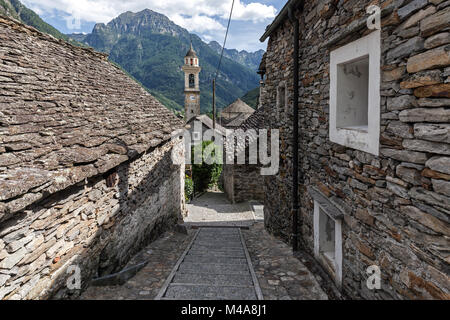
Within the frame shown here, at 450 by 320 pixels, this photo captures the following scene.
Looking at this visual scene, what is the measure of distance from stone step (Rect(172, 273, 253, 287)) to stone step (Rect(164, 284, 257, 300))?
0.22 meters

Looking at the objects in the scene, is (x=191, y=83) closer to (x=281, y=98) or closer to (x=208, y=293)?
(x=281, y=98)

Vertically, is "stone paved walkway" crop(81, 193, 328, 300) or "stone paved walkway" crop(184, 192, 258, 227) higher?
"stone paved walkway" crop(81, 193, 328, 300)

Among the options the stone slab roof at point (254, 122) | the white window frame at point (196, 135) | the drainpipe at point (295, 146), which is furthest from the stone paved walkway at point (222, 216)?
the white window frame at point (196, 135)

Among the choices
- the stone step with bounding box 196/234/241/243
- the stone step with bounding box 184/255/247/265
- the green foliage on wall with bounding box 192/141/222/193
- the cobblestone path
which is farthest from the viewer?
the green foliage on wall with bounding box 192/141/222/193

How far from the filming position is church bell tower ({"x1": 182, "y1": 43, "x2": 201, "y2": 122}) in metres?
33.0

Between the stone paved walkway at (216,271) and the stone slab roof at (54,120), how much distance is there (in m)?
1.92

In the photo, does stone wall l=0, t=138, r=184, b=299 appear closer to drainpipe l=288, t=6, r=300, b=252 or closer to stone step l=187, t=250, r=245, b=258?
stone step l=187, t=250, r=245, b=258

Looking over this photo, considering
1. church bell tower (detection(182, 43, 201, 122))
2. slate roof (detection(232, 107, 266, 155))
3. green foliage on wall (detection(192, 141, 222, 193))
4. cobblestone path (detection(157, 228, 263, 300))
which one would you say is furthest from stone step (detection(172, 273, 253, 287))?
church bell tower (detection(182, 43, 201, 122))

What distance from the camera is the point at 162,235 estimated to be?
26.8 feet

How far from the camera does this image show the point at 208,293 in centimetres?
416
